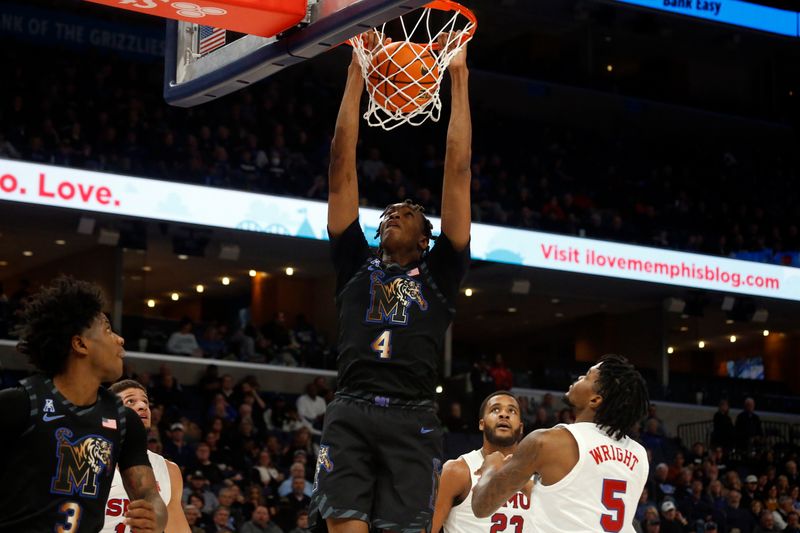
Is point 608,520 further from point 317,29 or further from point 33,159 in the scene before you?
point 33,159

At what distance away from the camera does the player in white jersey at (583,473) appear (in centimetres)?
540

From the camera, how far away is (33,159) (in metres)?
16.8

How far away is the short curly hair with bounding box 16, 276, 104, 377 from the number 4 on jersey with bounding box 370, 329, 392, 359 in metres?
1.25

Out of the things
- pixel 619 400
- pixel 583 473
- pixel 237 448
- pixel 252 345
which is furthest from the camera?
pixel 252 345

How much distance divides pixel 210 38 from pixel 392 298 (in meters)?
1.68

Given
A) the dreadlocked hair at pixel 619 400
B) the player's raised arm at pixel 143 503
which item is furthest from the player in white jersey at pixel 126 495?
the dreadlocked hair at pixel 619 400

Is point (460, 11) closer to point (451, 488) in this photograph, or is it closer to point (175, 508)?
point (451, 488)

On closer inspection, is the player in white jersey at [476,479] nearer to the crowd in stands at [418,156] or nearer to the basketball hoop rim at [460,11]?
the basketball hoop rim at [460,11]

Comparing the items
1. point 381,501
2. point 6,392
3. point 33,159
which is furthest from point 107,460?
point 33,159

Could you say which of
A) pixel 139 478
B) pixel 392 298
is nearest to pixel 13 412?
pixel 139 478

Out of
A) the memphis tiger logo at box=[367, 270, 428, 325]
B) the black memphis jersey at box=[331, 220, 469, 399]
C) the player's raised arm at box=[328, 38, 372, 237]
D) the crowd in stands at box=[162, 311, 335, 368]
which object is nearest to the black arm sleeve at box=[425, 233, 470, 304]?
the black memphis jersey at box=[331, 220, 469, 399]

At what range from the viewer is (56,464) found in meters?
4.07

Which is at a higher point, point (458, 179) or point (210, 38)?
point (210, 38)

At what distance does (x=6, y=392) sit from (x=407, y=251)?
1.92 meters
